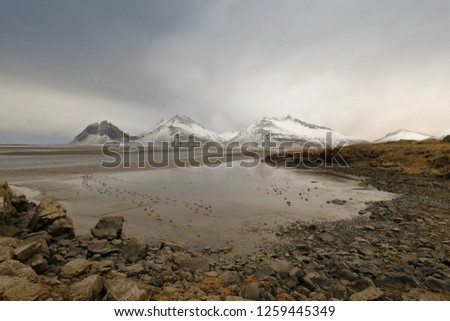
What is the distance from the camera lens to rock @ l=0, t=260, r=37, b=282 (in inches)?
231

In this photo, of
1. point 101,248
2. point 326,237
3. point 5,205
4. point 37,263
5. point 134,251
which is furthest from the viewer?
point 326,237

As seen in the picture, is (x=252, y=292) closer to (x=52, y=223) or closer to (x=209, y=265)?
(x=209, y=265)

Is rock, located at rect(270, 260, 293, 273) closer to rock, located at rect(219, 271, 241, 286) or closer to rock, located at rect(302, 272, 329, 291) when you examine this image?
rock, located at rect(302, 272, 329, 291)

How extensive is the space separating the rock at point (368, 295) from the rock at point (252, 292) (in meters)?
2.99

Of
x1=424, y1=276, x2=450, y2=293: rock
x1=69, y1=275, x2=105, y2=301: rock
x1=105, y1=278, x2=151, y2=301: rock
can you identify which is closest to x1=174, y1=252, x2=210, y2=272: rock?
x1=105, y1=278, x2=151, y2=301: rock

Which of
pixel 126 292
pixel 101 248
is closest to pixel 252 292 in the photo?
pixel 126 292

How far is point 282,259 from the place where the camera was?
934cm

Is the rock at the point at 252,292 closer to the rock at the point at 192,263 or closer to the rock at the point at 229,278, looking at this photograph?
the rock at the point at 229,278

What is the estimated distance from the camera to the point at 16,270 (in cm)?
604

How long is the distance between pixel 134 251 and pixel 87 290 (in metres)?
3.16

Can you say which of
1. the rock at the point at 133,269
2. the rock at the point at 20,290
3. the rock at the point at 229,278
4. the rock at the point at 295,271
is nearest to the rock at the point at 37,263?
the rock at the point at 20,290

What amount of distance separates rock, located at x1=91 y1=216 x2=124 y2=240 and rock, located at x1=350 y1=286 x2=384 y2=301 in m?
9.89

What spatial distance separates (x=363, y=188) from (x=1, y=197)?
106 feet

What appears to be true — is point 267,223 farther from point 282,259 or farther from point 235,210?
point 282,259
